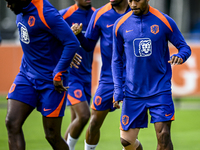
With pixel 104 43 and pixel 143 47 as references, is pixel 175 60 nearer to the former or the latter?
pixel 143 47

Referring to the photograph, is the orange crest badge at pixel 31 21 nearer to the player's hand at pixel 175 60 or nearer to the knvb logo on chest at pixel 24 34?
the knvb logo on chest at pixel 24 34

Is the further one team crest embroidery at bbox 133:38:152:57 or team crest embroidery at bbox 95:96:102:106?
team crest embroidery at bbox 95:96:102:106

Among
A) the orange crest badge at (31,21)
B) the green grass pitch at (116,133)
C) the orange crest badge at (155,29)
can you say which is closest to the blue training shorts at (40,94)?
the orange crest badge at (31,21)

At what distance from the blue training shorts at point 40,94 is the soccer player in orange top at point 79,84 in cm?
145

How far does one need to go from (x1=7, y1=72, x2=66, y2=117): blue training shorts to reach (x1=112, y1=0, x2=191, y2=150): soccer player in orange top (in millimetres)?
748

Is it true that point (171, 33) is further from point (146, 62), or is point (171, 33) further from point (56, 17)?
point (56, 17)

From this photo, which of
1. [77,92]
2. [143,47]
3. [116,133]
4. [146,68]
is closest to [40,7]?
[143,47]

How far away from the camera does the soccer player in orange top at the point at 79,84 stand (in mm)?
6531

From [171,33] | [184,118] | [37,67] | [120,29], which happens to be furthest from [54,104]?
[184,118]

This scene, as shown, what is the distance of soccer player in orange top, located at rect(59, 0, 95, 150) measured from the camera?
653cm

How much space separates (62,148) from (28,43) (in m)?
1.38

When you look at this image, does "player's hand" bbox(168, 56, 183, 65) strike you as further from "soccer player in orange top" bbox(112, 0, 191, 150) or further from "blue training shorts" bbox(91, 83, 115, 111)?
"blue training shorts" bbox(91, 83, 115, 111)

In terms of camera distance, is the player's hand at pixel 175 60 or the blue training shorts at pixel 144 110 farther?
the blue training shorts at pixel 144 110

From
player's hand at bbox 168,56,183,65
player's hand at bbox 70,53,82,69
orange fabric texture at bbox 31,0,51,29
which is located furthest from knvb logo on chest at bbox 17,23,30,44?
player's hand at bbox 168,56,183,65
